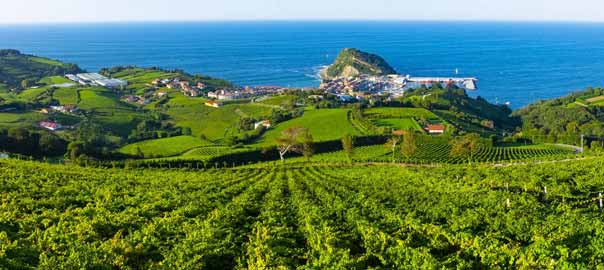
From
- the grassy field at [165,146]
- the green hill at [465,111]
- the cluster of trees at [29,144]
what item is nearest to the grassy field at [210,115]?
the grassy field at [165,146]

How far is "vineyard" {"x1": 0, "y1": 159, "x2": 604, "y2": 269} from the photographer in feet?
53.4

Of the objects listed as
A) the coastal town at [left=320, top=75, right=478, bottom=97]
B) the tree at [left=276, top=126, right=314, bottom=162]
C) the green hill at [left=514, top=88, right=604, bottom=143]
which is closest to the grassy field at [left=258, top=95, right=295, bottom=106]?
the coastal town at [left=320, top=75, right=478, bottom=97]

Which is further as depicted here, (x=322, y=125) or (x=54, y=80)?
(x=54, y=80)

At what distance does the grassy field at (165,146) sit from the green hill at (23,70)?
97.9 m

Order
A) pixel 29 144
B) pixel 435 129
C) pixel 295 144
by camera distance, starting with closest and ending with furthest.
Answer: pixel 29 144 < pixel 295 144 < pixel 435 129

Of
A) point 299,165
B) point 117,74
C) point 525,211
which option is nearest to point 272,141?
point 299,165

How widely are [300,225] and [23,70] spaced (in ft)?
654

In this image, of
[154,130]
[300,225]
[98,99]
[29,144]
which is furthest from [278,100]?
[300,225]

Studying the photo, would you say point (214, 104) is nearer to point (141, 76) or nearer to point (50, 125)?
point (50, 125)

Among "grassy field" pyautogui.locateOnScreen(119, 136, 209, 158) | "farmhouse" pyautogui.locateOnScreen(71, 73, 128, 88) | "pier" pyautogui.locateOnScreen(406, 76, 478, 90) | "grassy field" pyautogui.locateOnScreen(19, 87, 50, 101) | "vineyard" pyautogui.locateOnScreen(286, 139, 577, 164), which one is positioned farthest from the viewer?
"pier" pyautogui.locateOnScreen(406, 76, 478, 90)

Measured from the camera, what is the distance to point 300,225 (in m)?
22.8

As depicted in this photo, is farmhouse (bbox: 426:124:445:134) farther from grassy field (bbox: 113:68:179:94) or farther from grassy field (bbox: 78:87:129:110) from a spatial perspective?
grassy field (bbox: 113:68:179:94)

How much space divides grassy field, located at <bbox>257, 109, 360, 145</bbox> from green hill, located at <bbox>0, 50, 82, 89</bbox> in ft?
368

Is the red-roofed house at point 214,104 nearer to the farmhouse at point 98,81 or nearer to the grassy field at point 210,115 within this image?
the grassy field at point 210,115
